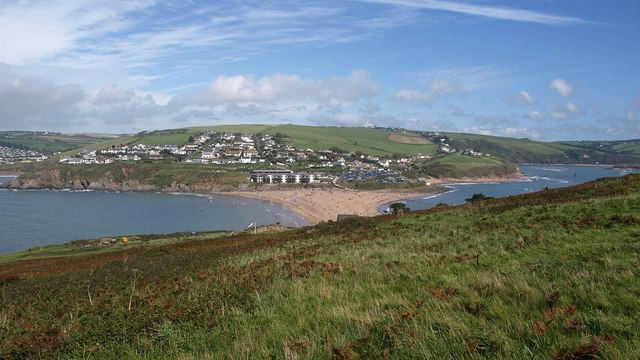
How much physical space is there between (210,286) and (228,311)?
3.05 metres

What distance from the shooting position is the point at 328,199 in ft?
463

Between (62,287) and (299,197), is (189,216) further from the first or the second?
(62,287)

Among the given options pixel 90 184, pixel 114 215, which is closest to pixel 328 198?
pixel 114 215

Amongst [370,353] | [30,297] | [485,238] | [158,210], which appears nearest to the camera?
[370,353]

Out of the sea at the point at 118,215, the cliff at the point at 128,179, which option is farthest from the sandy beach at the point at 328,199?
the cliff at the point at 128,179

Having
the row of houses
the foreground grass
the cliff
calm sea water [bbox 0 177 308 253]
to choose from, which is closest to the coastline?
calm sea water [bbox 0 177 308 253]

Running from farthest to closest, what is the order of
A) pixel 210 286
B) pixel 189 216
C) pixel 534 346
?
pixel 189 216
pixel 210 286
pixel 534 346

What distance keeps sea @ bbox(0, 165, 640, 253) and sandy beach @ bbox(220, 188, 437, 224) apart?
4.61 m

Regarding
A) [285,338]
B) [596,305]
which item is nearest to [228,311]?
[285,338]

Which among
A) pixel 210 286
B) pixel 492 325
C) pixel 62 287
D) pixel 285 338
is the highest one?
pixel 492 325

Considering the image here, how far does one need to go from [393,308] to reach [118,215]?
397ft

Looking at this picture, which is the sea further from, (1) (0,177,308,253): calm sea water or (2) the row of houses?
(2) the row of houses

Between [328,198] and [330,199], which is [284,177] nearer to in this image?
[328,198]

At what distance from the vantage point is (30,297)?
50.5ft
